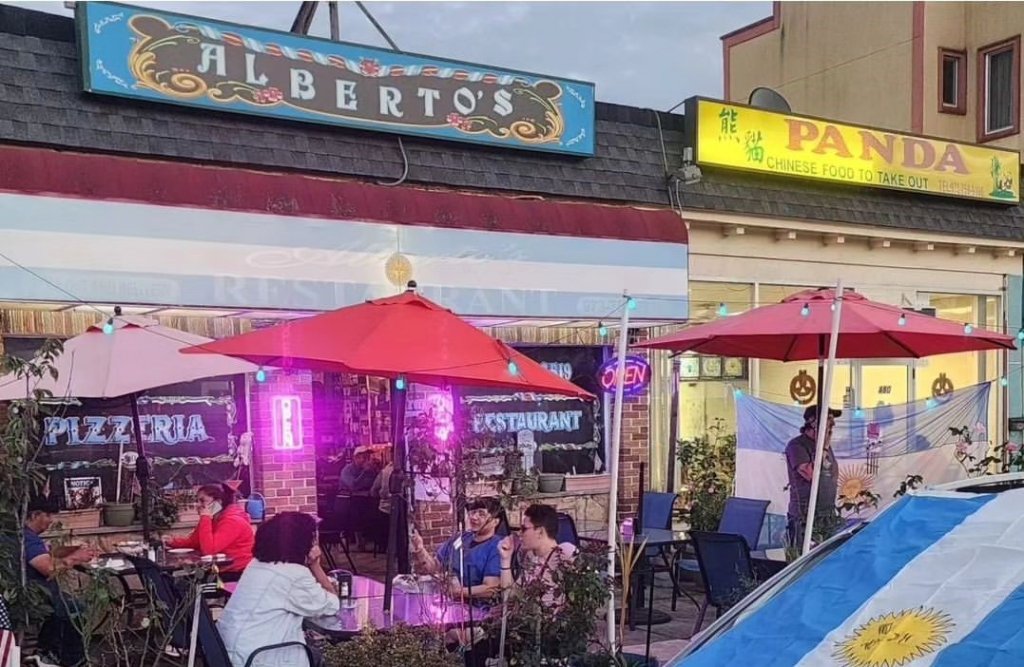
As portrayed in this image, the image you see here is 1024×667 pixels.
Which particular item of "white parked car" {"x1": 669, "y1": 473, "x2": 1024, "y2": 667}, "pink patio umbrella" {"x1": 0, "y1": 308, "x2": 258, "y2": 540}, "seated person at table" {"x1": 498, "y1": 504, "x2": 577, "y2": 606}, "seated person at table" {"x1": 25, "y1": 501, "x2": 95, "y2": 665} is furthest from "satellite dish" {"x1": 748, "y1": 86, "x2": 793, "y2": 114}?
"white parked car" {"x1": 669, "y1": 473, "x2": 1024, "y2": 667}

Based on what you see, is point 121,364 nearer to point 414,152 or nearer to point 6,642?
point 6,642

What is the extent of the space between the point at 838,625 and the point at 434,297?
5.71m

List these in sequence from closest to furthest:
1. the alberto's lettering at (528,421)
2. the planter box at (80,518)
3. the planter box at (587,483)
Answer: the planter box at (80,518), the alberto's lettering at (528,421), the planter box at (587,483)

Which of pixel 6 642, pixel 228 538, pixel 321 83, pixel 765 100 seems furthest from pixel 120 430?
pixel 765 100

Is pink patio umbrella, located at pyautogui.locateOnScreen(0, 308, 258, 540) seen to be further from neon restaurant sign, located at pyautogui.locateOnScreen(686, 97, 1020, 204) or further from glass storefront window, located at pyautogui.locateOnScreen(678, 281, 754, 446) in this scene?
neon restaurant sign, located at pyautogui.locateOnScreen(686, 97, 1020, 204)

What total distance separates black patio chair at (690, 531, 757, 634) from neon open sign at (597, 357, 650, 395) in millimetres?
3217

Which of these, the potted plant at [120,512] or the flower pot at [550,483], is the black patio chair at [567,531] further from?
the potted plant at [120,512]

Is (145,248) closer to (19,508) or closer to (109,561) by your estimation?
(109,561)

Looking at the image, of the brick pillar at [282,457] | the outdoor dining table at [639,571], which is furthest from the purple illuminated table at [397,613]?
the brick pillar at [282,457]

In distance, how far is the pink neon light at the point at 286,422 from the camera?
785cm

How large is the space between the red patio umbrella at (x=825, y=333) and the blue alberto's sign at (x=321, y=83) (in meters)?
2.73

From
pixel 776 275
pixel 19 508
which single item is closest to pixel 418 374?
pixel 19 508

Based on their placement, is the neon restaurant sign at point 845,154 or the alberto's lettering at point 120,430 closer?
the alberto's lettering at point 120,430

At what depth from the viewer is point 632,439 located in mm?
9570
